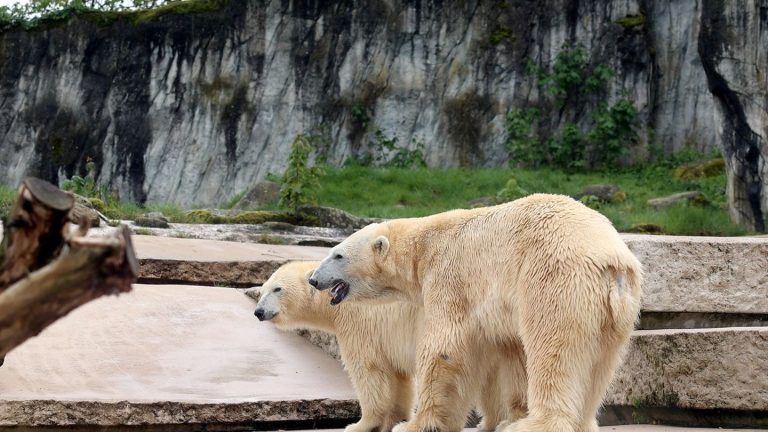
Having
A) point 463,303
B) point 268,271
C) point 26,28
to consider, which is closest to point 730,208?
point 268,271

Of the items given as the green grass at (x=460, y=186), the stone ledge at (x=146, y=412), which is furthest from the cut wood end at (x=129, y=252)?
the green grass at (x=460, y=186)

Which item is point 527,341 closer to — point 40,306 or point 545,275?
point 545,275

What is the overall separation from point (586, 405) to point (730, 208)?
1364 cm

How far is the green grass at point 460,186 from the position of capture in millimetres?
18672

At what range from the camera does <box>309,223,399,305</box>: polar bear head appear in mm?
4793

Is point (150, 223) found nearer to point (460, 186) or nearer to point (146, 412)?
point (146, 412)

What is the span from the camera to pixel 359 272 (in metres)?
4.81

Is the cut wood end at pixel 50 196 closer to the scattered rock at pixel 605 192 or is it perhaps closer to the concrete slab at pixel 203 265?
the concrete slab at pixel 203 265

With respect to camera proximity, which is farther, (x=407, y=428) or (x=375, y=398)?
(x=375, y=398)

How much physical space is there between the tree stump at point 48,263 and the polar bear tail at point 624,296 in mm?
2252

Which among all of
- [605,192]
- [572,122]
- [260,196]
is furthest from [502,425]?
[572,122]

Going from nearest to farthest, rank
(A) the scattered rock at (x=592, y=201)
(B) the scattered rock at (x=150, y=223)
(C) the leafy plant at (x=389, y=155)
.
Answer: (B) the scattered rock at (x=150, y=223) < (A) the scattered rock at (x=592, y=201) < (C) the leafy plant at (x=389, y=155)

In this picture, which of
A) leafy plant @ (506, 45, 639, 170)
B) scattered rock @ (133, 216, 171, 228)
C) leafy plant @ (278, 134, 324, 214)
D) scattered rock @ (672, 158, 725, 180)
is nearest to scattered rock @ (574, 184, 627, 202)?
scattered rock @ (672, 158, 725, 180)

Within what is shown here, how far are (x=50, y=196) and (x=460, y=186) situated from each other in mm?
18696
